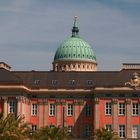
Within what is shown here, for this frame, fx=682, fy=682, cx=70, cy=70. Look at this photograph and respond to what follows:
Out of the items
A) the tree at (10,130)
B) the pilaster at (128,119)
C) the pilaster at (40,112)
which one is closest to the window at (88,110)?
the pilaster at (128,119)

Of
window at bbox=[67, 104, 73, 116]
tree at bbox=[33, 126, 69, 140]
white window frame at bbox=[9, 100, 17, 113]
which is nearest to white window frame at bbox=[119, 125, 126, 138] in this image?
window at bbox=[67, 104, 73, 116]

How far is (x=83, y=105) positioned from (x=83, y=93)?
2.33 meters

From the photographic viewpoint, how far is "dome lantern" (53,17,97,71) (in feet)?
563

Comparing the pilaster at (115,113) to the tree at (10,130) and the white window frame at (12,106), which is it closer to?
the white window frame at (12,106)

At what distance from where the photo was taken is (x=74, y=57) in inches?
6791

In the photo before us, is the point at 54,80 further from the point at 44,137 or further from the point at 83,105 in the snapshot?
the point at 44,137

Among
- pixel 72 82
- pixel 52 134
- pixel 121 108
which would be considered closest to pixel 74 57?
pixel 72 82

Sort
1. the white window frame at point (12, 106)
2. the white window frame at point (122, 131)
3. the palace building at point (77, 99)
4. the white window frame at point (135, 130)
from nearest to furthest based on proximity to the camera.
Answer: the white window frame at point (12, 106) < the palace building at point (77, 99) < the white window frame at point (135, 130) < the white window frame at point (122, 131)

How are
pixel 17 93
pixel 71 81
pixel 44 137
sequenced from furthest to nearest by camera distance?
pixel 71 81, pixel 17 93, pixel 44 137

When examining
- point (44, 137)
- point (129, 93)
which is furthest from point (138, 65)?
point (44, 137)

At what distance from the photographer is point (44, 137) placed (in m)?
97.9

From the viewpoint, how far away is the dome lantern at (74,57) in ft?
563

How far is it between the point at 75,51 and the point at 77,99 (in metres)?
42.1

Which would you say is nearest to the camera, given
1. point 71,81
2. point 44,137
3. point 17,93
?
point 44,137
